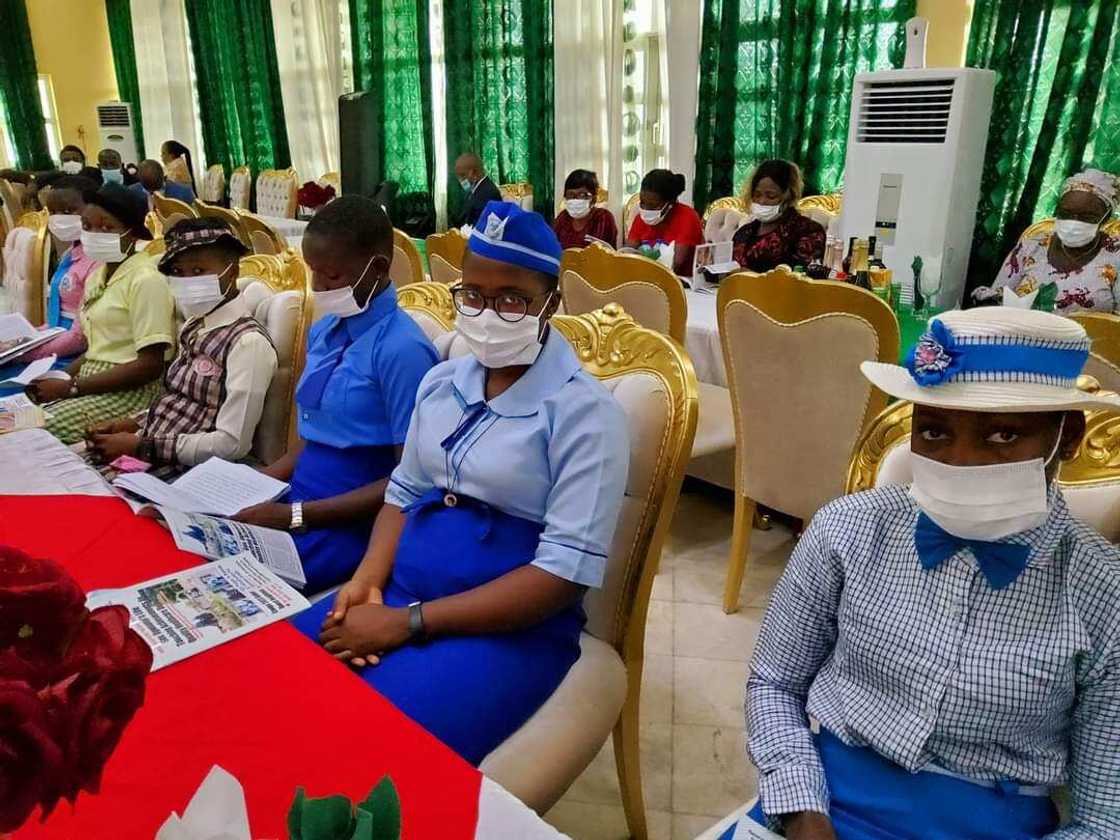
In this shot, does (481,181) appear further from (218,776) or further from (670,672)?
(218,776)

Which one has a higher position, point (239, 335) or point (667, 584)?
point (239, 335)

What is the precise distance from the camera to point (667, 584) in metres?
2.57

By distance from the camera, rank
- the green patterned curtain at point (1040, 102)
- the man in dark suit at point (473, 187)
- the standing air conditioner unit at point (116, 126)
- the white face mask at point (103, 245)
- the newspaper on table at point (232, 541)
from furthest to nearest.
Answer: the standing air conditioner unit at point (116, 126) < the man in dark suit at point (473, 187) < the green patterned curtain at point (1040, 102) < the white face mask at point (103, 245) < the newspaper on table at point (232, 541)

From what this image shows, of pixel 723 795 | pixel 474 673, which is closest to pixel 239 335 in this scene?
pixel 474 673

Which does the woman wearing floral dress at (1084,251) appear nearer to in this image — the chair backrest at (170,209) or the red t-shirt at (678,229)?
the red t-shirt at (678,229)

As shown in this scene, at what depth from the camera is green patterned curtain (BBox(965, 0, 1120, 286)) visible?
12.5ft

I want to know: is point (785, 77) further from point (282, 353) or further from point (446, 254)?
point (282, 353)

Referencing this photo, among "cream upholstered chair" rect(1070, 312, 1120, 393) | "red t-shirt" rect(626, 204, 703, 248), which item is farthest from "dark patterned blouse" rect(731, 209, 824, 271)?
"cream upholstered chair" rect(1070, 312, 1120, 393)

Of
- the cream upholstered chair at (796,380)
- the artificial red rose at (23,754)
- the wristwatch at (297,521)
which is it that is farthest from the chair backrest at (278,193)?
the artificial red rose at (23,754)

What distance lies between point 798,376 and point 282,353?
4.30 feet

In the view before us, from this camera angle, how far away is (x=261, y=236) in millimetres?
4137

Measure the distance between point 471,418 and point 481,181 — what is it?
191 inches

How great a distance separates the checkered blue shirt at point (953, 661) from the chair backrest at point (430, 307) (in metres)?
1.00

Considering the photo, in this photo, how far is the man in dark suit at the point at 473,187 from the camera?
227 inches
